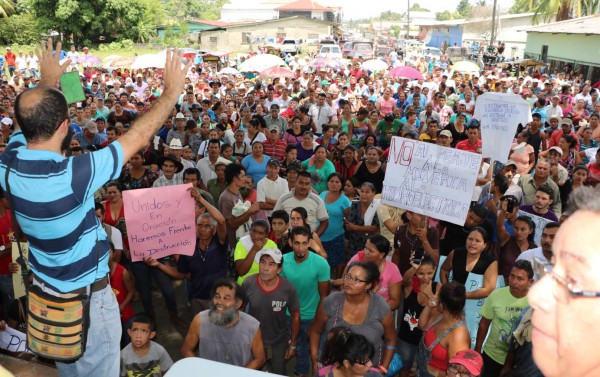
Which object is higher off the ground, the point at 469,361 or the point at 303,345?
the point at 469,361

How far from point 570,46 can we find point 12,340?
93.9ft

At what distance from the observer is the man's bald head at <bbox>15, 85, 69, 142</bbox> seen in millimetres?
2107

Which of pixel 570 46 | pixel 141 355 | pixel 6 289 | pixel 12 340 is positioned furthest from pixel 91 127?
pixel 570 46

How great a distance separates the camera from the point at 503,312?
4.19 m

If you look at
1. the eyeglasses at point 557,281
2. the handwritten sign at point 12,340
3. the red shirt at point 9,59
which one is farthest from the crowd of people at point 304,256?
the red shirt at point 9,59

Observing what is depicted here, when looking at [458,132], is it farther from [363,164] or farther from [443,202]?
[443,202]

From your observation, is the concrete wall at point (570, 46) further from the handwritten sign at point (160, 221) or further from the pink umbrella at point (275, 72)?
the handwritten sign at point (160, 221)

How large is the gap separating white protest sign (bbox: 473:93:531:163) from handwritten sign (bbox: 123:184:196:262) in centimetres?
421

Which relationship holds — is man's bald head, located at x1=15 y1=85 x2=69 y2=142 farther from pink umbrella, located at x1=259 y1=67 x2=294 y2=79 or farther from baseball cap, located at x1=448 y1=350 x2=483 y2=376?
pink umbrella, located at x1=259 y1=67 x2=294 y2=79

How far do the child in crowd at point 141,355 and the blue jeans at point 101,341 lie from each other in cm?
153

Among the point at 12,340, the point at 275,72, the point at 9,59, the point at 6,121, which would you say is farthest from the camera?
the point at 9,59

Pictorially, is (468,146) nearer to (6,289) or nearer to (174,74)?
(6,289)

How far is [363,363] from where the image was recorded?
3.39 meters

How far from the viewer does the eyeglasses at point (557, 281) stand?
1.05 m
